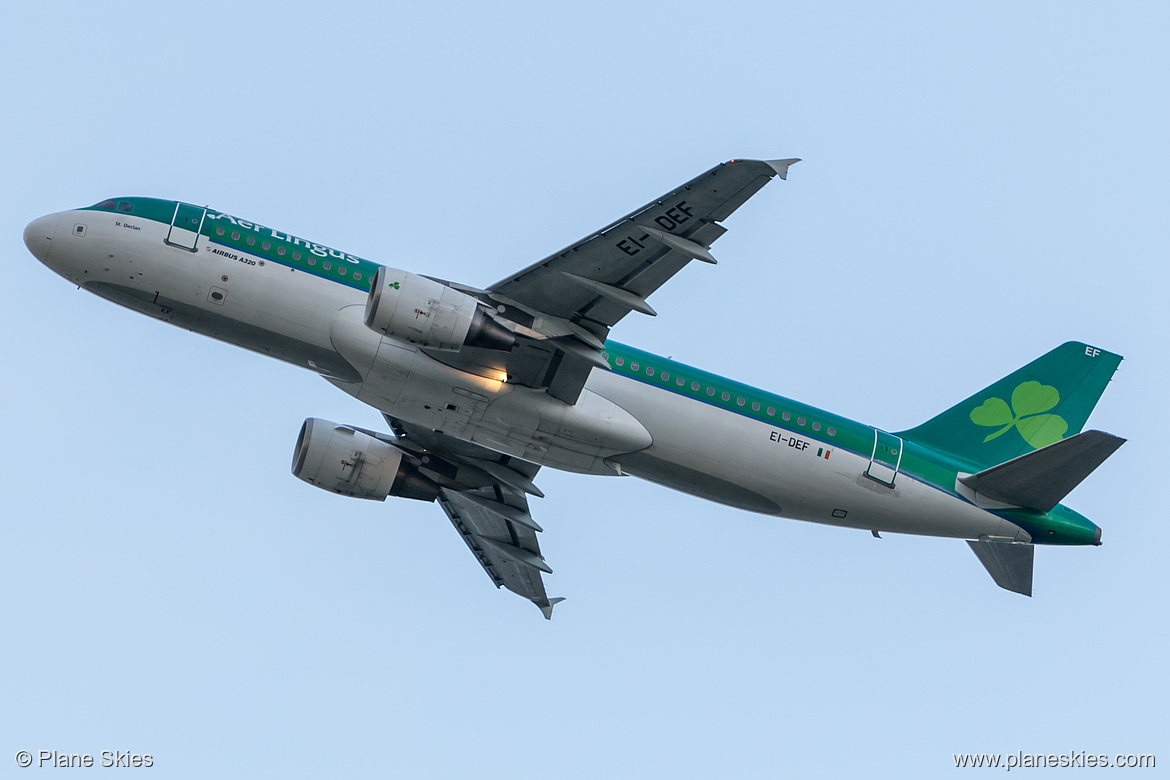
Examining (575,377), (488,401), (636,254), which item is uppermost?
(636,254)

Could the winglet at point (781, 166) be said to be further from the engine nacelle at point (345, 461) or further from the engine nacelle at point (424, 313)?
the engine nacelle at point (345, 461)

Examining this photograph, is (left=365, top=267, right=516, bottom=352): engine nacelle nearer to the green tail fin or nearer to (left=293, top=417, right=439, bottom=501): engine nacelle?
(left=293, top=417, right=439, bottom=501): engine nacelle

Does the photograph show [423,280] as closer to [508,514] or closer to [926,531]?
[508,514]

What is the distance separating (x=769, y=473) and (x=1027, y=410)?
9.90 metres

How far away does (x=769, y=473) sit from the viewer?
3334cm

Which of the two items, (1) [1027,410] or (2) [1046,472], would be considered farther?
(1) [1027,410]

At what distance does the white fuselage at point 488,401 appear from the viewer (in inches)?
1214

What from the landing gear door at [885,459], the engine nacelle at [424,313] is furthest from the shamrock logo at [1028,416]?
the engine nacelle at [424,313]

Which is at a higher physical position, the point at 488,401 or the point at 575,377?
the point at 575,377

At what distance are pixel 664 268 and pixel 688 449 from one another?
5.97 meters

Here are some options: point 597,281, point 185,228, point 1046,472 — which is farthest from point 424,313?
point 1046,472

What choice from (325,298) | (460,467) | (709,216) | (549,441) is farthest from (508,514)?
(709,216)

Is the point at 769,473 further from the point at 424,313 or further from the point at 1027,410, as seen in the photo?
the point at 424,313

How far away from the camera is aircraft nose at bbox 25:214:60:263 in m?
31.0
